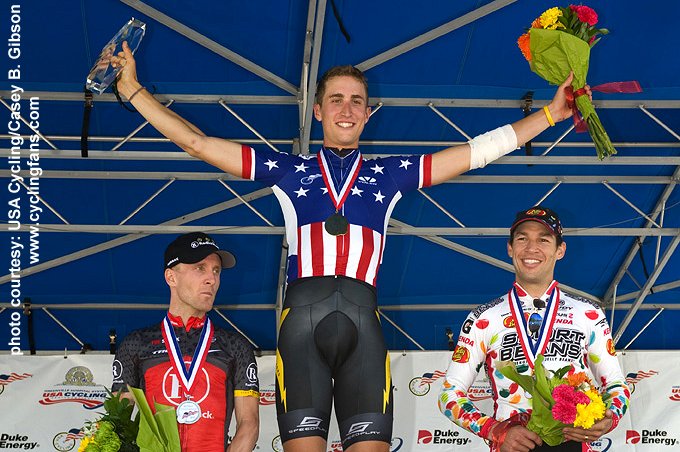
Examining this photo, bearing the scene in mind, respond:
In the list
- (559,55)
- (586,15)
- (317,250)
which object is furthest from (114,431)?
(586,15)

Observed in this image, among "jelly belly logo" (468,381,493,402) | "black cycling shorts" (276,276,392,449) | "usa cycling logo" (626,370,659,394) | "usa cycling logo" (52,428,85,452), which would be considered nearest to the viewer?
"black cycling shorts" (276,276,392,449)

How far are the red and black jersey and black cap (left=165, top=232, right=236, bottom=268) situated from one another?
272mm

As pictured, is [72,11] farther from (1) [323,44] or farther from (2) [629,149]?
(2) [629,149]

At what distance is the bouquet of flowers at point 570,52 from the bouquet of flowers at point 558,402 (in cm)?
101

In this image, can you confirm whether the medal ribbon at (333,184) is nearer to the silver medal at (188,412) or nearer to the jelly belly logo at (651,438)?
the silver medal at (188,412)

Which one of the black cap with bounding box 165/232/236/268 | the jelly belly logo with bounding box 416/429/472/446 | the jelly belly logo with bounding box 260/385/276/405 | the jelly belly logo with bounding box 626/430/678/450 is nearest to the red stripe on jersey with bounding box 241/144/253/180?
the black cap with bounding box 165/232/236/268

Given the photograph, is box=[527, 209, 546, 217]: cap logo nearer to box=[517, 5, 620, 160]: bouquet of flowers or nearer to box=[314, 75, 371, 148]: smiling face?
box=[517, 5, 620, 160]: bouquet of flowers

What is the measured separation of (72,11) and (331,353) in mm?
4246

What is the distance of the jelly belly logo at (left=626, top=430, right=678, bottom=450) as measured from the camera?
740 cm

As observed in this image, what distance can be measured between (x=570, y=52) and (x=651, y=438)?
493 cm

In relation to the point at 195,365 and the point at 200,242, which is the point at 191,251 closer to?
the point at 200,242

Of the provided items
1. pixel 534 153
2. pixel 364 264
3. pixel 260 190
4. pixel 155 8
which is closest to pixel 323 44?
pixel 155 8

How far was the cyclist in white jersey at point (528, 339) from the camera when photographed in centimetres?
334

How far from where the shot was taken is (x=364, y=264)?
10.5ft
